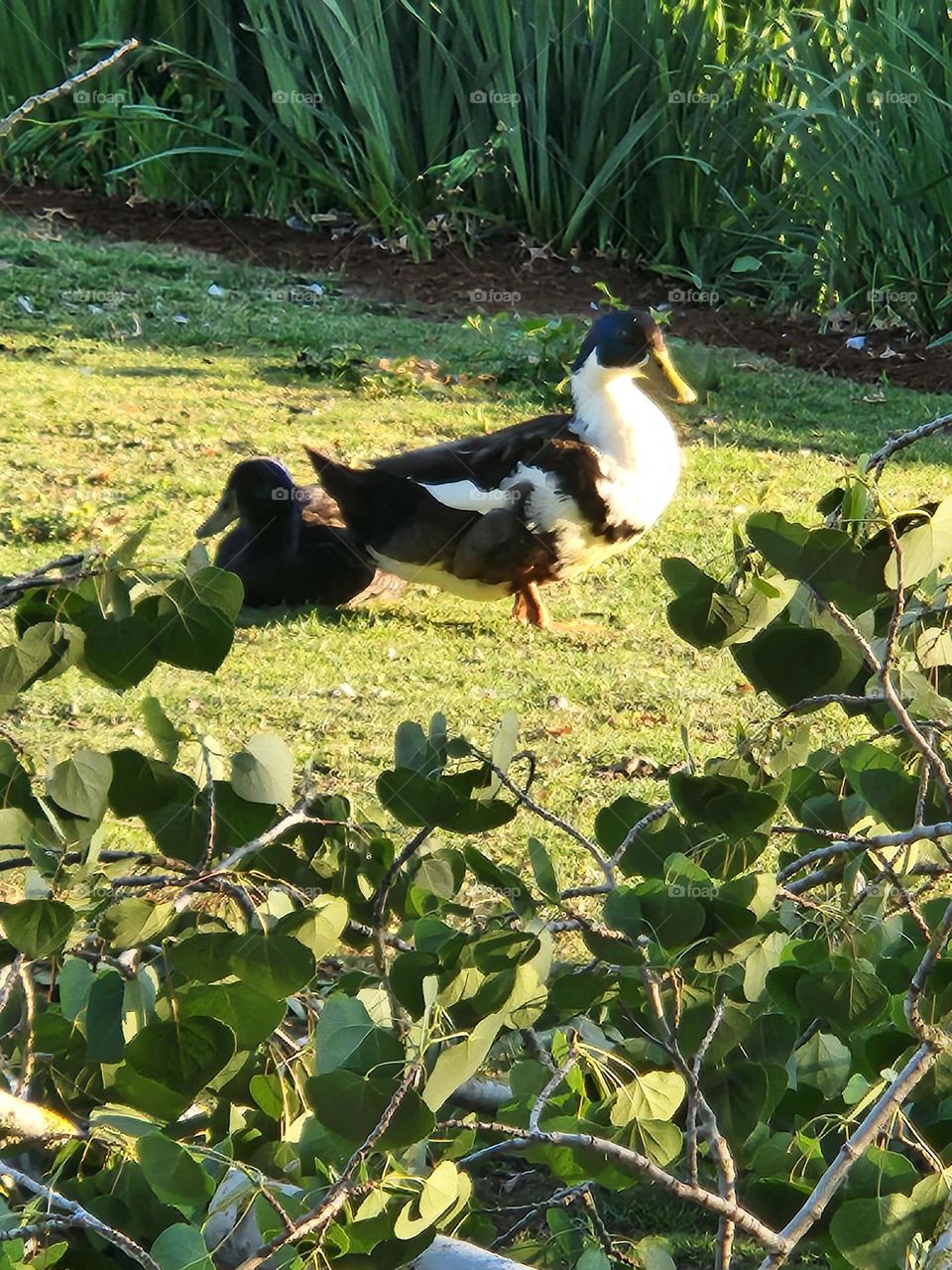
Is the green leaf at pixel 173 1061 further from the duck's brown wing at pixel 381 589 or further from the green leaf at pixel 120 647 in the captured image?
the duck's brown wing at pixel 381 589

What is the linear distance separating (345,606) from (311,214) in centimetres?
590

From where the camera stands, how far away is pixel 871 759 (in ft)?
6.80

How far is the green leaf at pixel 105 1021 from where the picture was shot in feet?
5.82

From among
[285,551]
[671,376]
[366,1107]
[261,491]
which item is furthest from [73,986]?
[671,376]

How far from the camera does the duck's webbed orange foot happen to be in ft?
19.1

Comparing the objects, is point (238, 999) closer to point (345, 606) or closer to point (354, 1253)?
point (354, 1253)

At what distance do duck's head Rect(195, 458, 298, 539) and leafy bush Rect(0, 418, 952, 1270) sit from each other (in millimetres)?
3720

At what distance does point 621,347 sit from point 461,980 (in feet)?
14.3

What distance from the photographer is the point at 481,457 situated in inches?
220

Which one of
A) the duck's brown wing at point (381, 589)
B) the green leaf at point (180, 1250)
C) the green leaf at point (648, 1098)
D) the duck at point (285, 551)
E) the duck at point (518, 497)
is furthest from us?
the duck's brown wing at point (381, 589)

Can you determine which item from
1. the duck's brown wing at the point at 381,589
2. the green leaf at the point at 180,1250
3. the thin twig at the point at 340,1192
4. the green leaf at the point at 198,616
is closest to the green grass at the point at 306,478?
the duck's brown wing at the point at 381,589

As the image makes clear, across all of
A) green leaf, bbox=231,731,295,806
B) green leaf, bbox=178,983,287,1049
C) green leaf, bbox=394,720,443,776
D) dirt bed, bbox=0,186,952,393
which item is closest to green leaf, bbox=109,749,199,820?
green leaf, bbox=231,731,295,806

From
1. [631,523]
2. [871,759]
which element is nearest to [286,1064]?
[871,759]

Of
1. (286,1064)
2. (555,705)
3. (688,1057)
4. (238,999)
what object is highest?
(238,999)
